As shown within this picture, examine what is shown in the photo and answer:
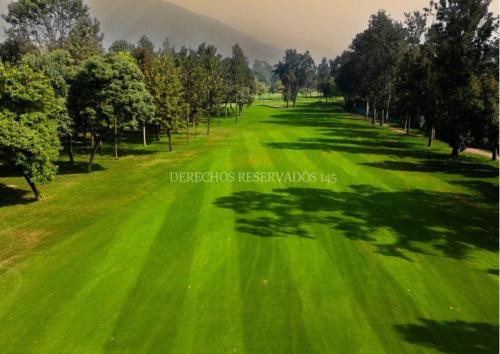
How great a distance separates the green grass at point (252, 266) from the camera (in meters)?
14.5

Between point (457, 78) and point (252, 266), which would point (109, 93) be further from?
point (457, 78)

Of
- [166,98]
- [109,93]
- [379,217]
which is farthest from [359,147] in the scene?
[109,93]

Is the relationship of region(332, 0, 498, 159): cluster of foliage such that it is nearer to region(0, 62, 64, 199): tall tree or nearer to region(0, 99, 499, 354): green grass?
region(0, 99, 499, 354): green grass

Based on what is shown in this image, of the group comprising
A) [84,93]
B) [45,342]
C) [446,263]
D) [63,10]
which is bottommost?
[45,342]

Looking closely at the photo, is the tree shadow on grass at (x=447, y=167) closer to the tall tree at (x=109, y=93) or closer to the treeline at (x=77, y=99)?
the tall tree at (x=109, y=93)

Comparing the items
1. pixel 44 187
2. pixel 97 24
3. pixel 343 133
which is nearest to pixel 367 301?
pixel 44 187

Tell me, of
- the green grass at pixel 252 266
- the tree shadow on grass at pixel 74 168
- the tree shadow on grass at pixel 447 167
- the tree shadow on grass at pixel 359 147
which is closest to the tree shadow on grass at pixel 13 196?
the green grass at pixel 252 266

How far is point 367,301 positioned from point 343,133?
5905cm

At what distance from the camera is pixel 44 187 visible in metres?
35.7

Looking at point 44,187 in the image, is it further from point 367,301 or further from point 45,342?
point 367,301

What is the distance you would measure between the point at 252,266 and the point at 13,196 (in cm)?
2519

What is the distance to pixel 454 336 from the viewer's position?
1420 centimetres

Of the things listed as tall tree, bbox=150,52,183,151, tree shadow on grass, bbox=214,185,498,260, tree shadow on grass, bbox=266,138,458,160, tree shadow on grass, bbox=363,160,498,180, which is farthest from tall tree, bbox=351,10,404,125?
tree shadow on grass, bbox=214,185,498,260

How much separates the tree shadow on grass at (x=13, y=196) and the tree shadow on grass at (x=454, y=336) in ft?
100
